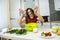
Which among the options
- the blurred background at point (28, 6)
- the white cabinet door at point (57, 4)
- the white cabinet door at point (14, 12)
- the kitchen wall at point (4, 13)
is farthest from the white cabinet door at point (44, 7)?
the kitchen wall at point (4, 13)

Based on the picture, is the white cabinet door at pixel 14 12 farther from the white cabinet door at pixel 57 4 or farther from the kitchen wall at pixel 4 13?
the white cabinet door at pixel 57 4

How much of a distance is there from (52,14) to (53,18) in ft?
0.43

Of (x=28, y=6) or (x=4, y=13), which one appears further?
(x=4, y=13)

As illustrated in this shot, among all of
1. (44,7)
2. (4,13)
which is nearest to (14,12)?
(4,13)

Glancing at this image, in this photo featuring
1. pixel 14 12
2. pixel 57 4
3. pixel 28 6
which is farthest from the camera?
pixel 14 12

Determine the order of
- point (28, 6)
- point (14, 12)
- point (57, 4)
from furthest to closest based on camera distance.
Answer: point (14, 12), point (28, 6), point (57, 4)

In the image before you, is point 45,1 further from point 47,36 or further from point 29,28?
point 47,36

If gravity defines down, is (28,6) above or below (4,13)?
above

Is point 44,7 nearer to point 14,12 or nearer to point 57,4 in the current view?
point 57,4

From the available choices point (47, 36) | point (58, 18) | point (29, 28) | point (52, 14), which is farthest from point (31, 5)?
point (47, 36)

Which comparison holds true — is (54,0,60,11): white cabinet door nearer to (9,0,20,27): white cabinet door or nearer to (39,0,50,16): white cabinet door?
(39,0,50,16): white cabinet door

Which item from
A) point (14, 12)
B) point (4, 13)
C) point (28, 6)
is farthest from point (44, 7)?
point (4, 13)

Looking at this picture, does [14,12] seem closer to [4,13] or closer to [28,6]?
[4,13]

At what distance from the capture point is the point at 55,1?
3.33 m
